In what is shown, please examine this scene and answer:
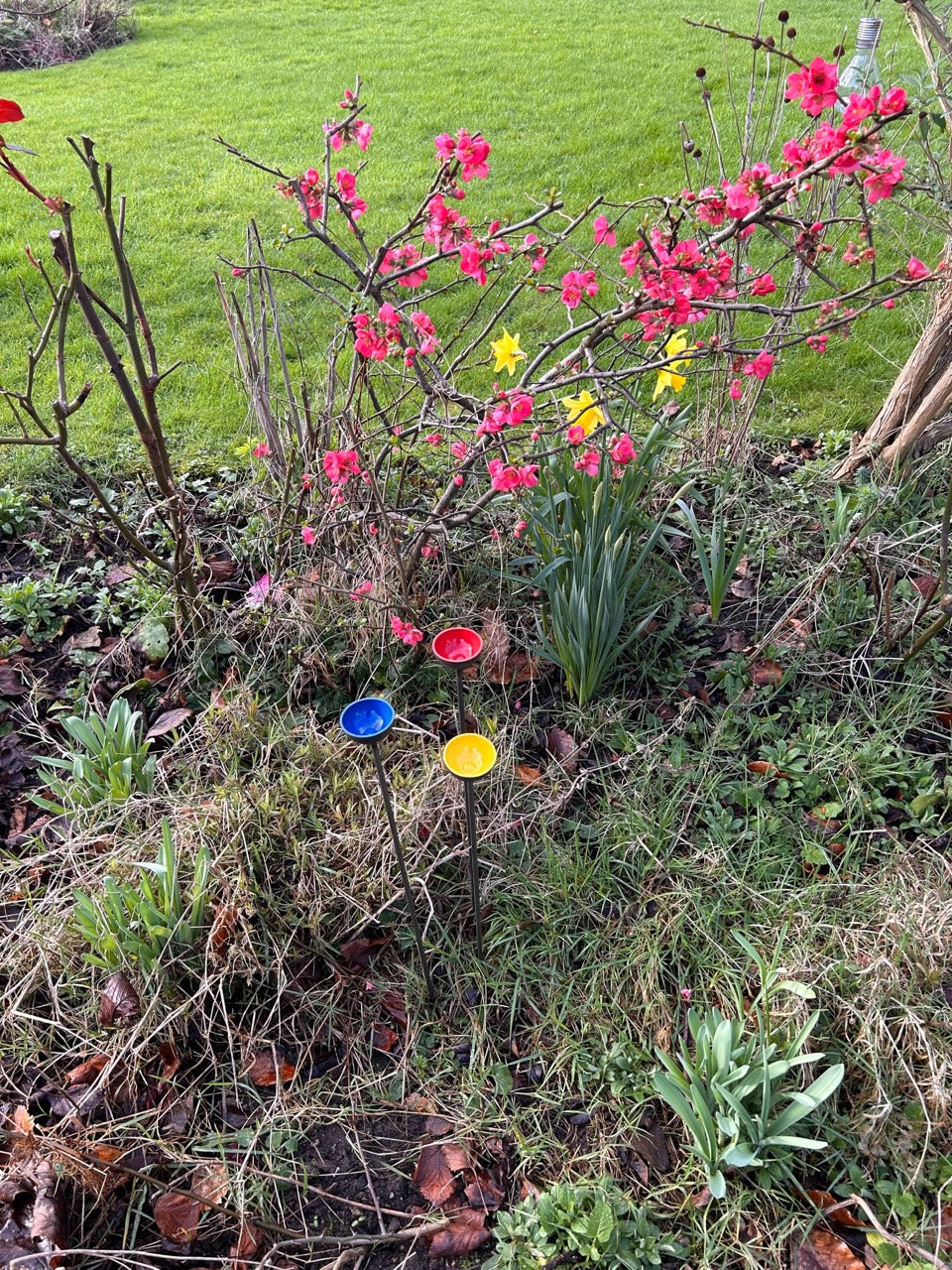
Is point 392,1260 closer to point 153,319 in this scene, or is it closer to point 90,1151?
point 90,1151

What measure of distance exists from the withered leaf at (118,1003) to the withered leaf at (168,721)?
2.25 feet

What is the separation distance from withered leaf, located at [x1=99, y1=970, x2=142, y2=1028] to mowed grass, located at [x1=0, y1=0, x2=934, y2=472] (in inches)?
84.8

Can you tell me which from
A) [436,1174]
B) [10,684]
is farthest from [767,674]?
[10,684]

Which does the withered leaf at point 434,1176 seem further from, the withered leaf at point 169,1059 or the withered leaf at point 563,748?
the withered leaf at point 563,748

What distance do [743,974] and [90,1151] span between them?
50.7 inches

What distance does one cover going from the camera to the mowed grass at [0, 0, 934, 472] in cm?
380

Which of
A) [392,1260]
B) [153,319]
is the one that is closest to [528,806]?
[392,1260]

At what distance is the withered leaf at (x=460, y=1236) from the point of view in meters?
1.47

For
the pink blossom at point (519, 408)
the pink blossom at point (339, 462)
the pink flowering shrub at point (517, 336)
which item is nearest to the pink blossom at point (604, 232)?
the pink flowering shrub at point (517, 336)

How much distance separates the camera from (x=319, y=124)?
6336 mm

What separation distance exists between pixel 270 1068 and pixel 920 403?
2.69 metres

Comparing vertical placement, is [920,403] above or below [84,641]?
above

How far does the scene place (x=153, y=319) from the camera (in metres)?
4.34

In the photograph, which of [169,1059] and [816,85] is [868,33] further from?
[169,1059]
